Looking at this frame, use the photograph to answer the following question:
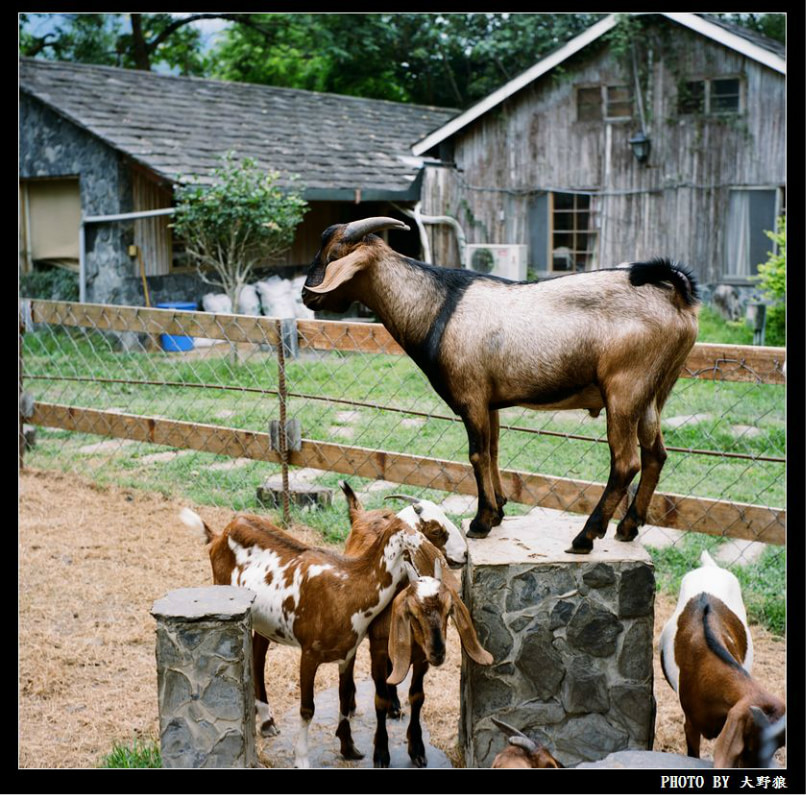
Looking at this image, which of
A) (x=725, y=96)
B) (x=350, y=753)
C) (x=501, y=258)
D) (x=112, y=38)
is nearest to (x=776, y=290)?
(x=725, y=96)

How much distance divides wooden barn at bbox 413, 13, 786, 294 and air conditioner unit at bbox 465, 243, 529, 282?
0.10 feet

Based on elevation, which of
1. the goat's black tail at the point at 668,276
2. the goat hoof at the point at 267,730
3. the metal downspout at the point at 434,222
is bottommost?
the goat hoof at the point at 267,730

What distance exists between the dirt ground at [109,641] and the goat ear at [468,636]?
72 centimetres

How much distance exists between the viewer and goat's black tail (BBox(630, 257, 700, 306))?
12.0ft

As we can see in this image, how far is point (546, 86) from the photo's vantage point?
15570mm

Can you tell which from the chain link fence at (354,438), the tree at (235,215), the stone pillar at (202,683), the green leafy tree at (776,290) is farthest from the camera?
the tree at (235,215)

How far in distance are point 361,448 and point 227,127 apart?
1094 cm

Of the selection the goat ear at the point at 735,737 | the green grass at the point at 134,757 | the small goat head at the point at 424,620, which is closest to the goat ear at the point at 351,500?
the small goat head at the point at 424,620

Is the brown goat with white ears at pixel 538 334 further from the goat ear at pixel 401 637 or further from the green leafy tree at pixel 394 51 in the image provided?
the green leafy tree at pixel 394 51

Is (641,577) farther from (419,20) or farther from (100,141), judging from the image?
(419,20)

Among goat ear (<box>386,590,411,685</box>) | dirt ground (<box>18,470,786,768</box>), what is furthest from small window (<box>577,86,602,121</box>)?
goat ear (<box>386,590,411,685</box>)

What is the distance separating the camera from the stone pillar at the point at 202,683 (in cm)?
359

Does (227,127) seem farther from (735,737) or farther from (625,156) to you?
(735,737)

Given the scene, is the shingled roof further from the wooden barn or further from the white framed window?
the white framed window
